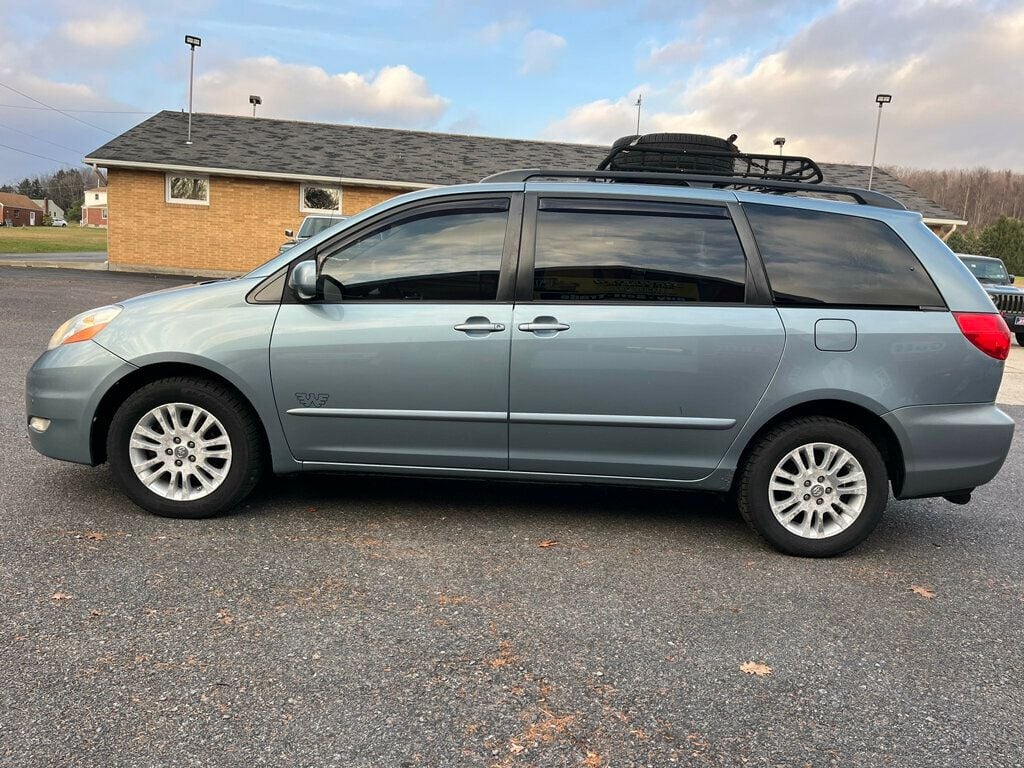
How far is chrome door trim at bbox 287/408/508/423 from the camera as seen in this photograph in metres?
3.85

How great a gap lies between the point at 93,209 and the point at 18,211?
553 inches

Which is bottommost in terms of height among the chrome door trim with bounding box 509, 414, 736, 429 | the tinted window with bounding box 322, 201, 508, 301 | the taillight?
the chrome door trim with bounding box 509, 414, 736, 429

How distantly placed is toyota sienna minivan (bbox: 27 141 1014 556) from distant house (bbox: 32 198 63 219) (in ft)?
424

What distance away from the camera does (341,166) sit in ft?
72.0

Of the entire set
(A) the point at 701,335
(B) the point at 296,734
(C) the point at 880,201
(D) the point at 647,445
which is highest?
(C) the point at 880,201

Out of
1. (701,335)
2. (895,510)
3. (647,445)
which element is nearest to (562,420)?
(647,445)

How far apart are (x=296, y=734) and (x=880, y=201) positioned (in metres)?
3.79

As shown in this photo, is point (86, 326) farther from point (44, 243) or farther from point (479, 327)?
point (44, 243)

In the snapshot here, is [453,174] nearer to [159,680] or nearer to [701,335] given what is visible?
[701,335]

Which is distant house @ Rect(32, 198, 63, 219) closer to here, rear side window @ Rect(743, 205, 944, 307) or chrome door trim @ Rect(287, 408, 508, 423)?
chrome door trim @ Rect(287, 408, 508, 423)

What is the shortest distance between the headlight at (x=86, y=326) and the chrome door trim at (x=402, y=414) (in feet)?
3.49

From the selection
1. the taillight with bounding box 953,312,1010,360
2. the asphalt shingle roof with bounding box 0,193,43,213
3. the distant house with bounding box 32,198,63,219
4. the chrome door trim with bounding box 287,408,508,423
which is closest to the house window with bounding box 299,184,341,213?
the chrome door trim with bounding box 287,408,508,423

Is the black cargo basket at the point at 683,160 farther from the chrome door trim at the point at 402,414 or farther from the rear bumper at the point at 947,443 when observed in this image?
the chrome door trim at the point at 402,414

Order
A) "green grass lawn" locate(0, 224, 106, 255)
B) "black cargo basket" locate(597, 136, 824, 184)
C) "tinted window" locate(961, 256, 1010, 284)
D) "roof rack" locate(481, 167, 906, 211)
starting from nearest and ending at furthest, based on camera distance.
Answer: "roof rack" locate(481, 167, 906, 211) → "black cargo basket" locate(597, 136, 824, 184) → "tinted window" locate(961, 256, 1010, 284) → "green grass lawn" locate(0, 224, 106, 255)
